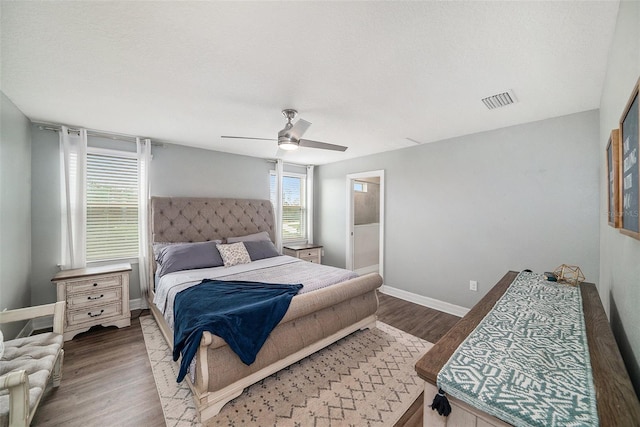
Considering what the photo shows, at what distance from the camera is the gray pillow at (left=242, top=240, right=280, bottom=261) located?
3752mm


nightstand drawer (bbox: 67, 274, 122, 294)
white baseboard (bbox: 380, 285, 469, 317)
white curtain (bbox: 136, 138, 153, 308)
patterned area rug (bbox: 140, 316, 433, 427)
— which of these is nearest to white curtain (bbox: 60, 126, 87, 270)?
nightstand drawer (bbox: 67, 274, 122, 294)

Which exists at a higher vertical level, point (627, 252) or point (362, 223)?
point (627, 252)

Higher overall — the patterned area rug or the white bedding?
the white bedding

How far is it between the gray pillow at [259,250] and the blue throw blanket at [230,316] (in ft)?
4.35

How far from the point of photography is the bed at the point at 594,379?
70 centimetres

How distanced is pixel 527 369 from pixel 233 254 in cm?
327

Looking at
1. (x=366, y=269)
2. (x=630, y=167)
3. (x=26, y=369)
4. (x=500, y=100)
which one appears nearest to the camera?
(x=630, y=167)

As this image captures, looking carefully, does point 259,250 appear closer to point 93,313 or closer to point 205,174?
point 205,174

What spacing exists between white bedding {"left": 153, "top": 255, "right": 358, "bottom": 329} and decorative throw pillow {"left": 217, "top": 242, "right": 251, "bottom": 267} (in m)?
0.11

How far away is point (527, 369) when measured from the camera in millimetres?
912

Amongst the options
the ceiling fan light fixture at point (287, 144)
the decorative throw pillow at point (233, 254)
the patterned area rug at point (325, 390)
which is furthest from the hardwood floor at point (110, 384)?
the ceiling fan light fixture at point (287, 144)

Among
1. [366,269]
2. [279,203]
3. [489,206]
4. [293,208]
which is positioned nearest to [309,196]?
[293,208]

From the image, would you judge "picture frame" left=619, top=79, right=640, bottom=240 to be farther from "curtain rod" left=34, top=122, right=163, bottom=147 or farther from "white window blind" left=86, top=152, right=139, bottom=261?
"white window blind" left=86, top=152, right=139, bottom=261

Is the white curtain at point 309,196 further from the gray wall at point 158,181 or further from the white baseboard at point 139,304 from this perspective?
the white baseboard at point 139,304
